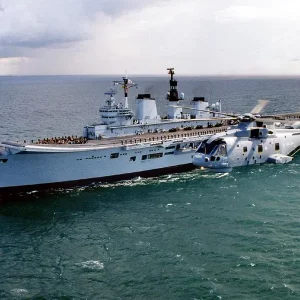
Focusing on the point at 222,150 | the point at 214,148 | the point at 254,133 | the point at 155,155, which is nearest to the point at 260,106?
the point at 254,133

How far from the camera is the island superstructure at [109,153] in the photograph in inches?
1319

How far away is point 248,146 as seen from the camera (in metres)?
40.2

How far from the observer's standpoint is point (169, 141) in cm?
3934

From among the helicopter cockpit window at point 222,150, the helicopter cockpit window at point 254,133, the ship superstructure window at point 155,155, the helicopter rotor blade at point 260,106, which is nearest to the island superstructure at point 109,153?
the ship superstructure window at point 155,155

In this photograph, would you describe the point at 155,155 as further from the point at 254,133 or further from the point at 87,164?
the point at 254,133

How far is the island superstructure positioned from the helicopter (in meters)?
3.25

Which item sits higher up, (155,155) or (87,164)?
(155,155)

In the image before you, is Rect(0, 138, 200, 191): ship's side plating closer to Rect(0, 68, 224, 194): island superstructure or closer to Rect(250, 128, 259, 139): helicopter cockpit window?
Rect(0, 68, 224, 194): island superstructure

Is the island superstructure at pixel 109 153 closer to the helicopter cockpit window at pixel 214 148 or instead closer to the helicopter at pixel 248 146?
the helicopter cockpit window at pixel 214 148

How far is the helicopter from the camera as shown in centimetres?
3738

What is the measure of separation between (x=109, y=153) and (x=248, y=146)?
1395 centimetres

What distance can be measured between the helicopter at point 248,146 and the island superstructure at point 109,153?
128 inches

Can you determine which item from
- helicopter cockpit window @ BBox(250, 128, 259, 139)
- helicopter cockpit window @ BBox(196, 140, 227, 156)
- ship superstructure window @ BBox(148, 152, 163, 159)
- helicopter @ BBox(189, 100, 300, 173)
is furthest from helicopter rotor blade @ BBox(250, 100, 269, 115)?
ship superstructure window @ BBox(148, 152, 163, 159)

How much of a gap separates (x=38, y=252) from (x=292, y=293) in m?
13.8
